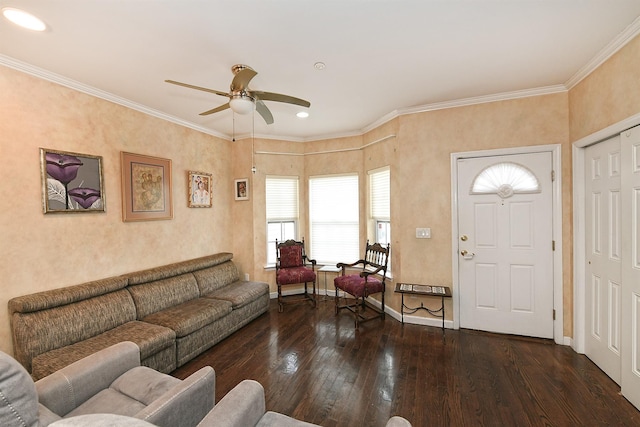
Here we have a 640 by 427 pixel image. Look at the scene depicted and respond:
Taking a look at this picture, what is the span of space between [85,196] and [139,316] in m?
1.31

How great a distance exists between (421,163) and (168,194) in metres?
3.28

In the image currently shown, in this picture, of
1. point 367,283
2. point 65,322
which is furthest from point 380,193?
point 65,322

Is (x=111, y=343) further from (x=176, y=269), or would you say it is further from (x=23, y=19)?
(x=23, y=19)

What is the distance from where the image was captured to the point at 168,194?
353cm

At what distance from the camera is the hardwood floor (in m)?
1.97

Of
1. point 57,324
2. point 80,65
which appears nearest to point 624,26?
point 80,65

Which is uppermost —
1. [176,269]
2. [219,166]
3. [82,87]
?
[82,87]

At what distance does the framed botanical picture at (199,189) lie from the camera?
152 inches

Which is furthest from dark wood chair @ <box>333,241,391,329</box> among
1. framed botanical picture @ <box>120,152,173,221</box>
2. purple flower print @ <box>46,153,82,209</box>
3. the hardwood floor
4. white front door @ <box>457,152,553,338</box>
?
purple flower print @ <box>46,153,82,209</box>

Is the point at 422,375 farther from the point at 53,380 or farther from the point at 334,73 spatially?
the point at 334,73

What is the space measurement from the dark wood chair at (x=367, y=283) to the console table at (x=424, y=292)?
12.3 inches

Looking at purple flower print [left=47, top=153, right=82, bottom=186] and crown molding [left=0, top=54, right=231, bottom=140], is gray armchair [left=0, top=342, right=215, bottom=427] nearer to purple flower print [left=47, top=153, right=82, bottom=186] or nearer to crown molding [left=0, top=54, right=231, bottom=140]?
purple flower print [left=47, top=153, right=82, bottom=186]

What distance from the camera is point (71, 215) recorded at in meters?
2.57

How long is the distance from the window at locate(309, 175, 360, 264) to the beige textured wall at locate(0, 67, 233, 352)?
2.03 m
